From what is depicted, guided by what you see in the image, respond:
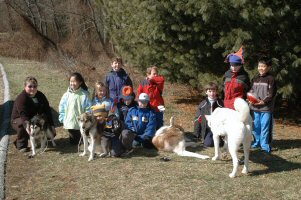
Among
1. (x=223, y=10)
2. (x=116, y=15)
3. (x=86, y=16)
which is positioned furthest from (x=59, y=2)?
(x=223, y=10)

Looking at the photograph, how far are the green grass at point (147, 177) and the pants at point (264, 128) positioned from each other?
0.70ft

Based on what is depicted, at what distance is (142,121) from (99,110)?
3.17 ft

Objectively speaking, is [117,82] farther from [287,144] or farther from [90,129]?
[287,144]

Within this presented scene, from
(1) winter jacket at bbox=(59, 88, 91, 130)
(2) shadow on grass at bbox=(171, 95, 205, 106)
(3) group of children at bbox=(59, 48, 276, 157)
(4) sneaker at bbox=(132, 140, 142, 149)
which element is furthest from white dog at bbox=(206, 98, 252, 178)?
(2) shadow on grass at bbox=(171, 95, 205, 106)

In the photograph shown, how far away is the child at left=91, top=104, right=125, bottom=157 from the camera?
6609 millimetres

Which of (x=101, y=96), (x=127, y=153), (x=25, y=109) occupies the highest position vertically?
(x=101, y=96)

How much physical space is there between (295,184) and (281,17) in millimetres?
4106

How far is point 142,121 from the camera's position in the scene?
23.8ft

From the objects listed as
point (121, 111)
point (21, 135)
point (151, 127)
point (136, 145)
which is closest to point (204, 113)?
point (151, 127)

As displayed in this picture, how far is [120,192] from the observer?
5.09 meters

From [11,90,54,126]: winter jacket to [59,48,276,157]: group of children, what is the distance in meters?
0.36

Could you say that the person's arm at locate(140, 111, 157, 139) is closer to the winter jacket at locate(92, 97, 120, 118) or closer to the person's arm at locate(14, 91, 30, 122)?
the winter jacket at locate(92, 97, 120, 118)

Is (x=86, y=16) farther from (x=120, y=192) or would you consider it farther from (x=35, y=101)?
(x=120, y=192)

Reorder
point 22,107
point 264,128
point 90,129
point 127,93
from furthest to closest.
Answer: point 127,93, point 22,107, point 264,128, point 90,129
